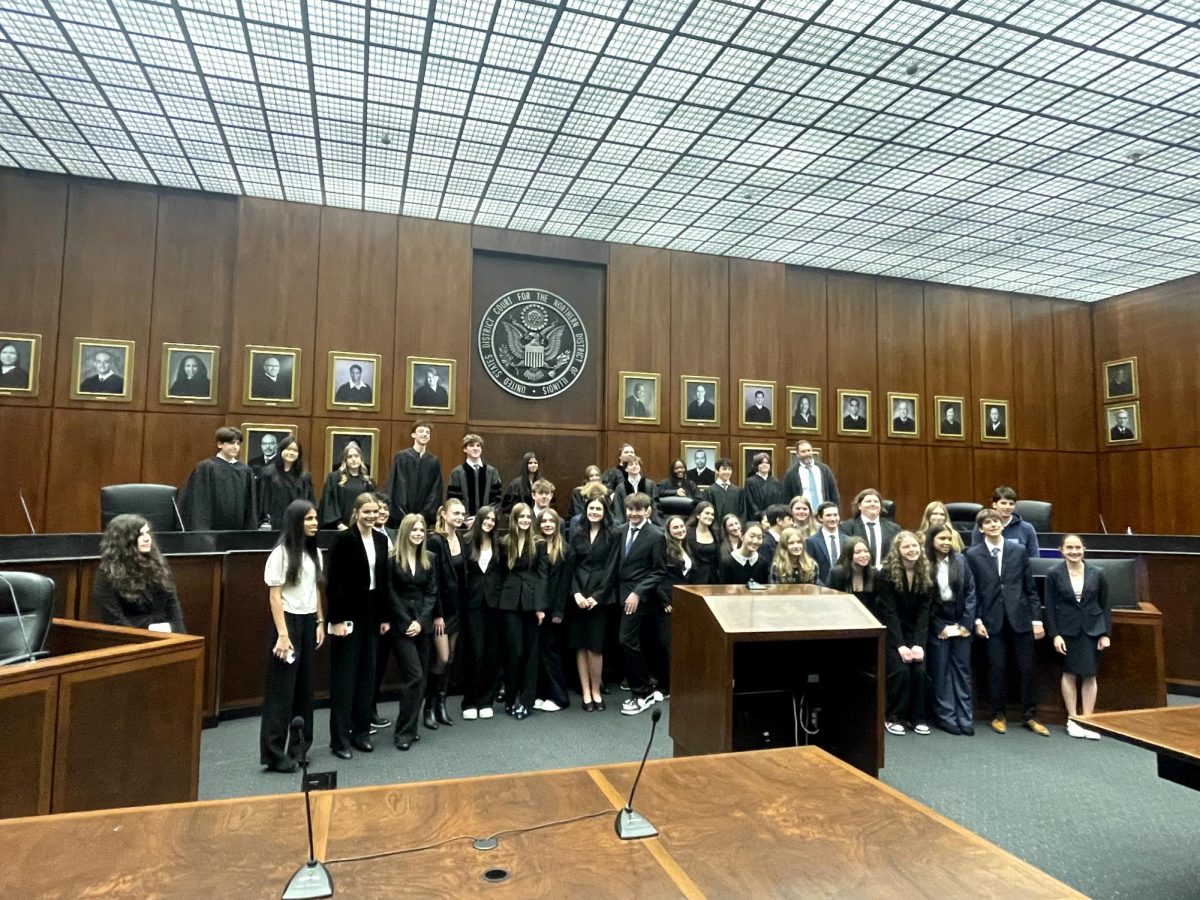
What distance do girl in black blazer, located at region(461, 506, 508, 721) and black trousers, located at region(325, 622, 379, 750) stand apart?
0.94 m

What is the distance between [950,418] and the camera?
12.0 meters

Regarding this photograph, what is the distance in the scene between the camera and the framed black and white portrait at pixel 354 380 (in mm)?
9031

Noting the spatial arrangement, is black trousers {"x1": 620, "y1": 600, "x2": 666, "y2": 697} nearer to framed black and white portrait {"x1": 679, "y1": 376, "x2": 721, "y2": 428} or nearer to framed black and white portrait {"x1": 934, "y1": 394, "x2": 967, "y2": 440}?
framed black and white portrait {"x1": 679, "y1": 376, "x2": 721, "y2": 428}

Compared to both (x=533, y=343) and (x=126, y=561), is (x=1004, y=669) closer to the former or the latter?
(x=126, y=561)

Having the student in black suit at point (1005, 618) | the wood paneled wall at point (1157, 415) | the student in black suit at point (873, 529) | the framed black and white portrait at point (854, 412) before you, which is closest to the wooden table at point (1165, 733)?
the student in black suit at point (1005, 618)

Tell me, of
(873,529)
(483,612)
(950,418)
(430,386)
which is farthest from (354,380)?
(950,418)

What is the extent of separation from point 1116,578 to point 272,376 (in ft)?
29.0

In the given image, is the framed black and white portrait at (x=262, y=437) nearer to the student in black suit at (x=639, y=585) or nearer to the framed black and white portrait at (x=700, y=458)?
the student in black suit at (x=639, y=585)

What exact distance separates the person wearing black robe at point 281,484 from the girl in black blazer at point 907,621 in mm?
4999

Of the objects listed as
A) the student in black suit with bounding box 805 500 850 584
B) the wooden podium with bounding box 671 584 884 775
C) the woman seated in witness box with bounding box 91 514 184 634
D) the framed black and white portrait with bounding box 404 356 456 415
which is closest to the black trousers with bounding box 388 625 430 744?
the woman seated in witness box with bounding box 91 514 184 634

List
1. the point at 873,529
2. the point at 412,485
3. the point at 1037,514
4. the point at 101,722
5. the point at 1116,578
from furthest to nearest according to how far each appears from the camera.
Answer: the point at 1037,514 → the point at 412,485 → the point at 873,529 → the point at 1116,578 → the point at 101,722

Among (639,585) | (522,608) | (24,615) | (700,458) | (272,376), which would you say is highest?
(272,376)

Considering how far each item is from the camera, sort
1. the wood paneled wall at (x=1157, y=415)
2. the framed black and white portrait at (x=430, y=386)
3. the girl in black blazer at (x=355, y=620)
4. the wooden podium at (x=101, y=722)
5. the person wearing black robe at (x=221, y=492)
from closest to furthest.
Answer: the wooden podium at (x=101, y=722), the girl in black blazer at (x=355, y=620), the person wearing black robe at (x=221, y=492), the framed black and white portrait at (x=430, y=386), the wood paneled wall at (x=1157, y=415)

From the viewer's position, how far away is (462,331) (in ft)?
31.3
